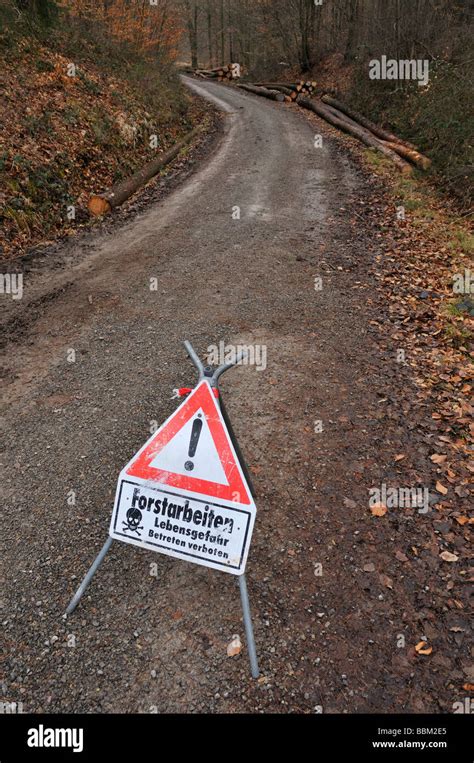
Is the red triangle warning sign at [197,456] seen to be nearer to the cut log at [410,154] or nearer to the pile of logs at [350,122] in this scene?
the pile of logs at [350,122]

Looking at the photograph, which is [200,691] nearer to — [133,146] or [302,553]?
[302,553]

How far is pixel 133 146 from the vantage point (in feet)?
45.3

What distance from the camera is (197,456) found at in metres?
3.04

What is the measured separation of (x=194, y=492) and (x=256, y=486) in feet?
5.45

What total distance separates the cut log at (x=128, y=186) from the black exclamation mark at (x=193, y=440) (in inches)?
373

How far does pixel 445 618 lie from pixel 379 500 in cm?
118

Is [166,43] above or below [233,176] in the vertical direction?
above

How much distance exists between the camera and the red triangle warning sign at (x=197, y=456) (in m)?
3.01

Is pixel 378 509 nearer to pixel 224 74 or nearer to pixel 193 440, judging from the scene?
pixel 193 440

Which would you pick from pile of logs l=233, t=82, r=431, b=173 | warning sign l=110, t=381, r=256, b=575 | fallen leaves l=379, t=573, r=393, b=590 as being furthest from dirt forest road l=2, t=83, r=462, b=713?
pile of logs l=233, t=82, r=431, b=173

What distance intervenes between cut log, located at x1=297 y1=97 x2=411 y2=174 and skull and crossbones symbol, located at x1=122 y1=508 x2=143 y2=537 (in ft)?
46.6
